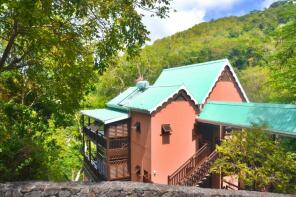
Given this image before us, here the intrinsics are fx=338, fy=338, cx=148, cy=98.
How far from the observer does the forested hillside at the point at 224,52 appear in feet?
122

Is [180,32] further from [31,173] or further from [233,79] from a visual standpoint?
[31,173]

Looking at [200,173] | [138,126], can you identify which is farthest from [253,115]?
[138,126]

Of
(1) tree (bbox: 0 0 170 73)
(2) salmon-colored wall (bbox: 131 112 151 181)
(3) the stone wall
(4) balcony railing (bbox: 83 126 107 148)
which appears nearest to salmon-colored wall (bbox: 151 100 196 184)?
(2) salmon-colored wall (bbox: 131 112 151 181)

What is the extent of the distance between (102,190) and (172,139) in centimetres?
1465

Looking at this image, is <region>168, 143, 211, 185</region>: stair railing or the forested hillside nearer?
<region>168, 143, 211, 185</region>: stair railing

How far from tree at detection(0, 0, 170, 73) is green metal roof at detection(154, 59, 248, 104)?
43.8 ft

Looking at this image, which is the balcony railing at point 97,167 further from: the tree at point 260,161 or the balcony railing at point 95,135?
the tree at point 260,161

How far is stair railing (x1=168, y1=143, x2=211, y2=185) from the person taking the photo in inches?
795

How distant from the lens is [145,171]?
74.4 feet

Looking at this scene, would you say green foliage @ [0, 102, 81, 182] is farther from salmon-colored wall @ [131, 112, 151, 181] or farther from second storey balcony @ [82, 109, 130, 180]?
second storey balcony @ [82, 109, 130, 180]

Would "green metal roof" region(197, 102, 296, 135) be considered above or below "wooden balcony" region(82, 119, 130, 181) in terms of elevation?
above

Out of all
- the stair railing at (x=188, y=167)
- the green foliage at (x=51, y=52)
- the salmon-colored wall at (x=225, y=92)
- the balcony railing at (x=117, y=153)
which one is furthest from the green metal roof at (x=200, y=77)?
the green foliage at (x=51, y=52)

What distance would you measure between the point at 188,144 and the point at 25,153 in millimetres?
14067

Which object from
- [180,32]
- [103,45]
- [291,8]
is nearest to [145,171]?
[291,8]
